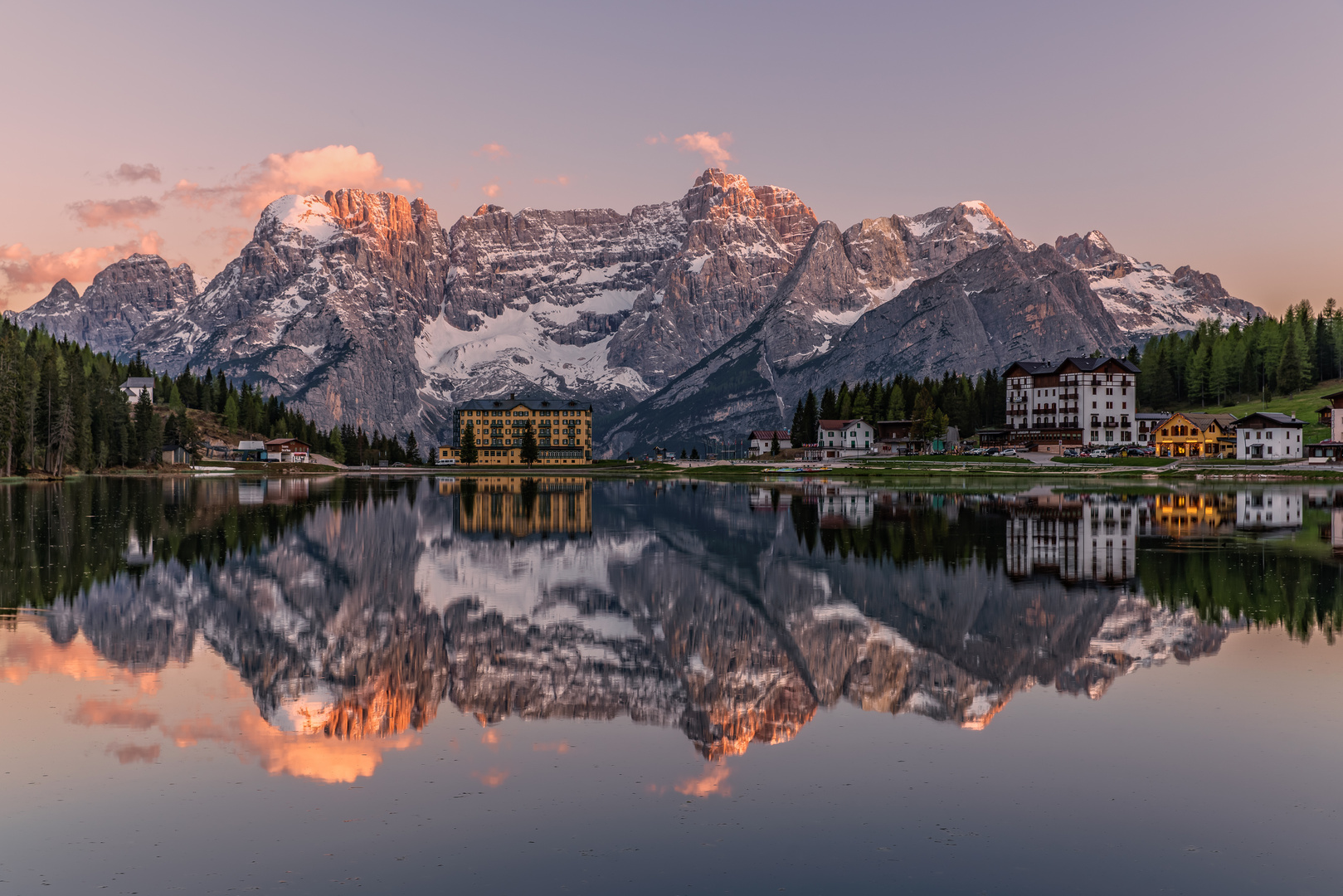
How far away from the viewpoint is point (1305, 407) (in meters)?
179

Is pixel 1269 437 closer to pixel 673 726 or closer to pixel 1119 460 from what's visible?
pixel 1119 460

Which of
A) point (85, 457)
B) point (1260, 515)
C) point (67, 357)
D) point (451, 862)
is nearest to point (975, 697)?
point (451, 862)

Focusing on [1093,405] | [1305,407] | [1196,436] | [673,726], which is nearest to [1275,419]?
[1196,436]

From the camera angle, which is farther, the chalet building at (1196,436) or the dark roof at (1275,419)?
the chalet building at (1196,436)

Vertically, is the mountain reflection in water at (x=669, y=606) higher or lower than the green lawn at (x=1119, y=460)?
lower

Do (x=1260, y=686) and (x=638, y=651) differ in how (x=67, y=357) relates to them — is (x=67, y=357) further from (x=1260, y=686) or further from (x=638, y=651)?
(x=1260, y=686)

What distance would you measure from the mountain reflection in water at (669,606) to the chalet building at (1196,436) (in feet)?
351

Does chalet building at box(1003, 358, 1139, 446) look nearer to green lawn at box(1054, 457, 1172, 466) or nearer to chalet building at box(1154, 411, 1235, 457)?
chalet building at box(1154, 411, 1235, 457)

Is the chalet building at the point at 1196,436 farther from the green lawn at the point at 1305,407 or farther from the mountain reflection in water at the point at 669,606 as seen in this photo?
the mountain reflection in water at the point at 669,606

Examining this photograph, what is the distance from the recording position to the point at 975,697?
21.1 m

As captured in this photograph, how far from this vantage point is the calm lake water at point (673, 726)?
43.0 feet

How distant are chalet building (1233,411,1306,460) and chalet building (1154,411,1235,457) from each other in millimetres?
5922

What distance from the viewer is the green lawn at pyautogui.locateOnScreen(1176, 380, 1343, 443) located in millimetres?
163750

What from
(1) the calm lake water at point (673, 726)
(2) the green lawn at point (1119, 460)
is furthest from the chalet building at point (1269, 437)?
(1) the calm lake water at point (673, 726)
